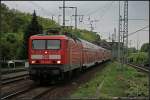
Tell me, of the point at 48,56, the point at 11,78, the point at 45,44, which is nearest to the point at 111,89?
the point at 48,56

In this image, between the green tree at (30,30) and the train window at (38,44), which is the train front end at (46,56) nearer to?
the train window at (38,44)

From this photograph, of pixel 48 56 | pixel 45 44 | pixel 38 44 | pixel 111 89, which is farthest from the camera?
pixel 38 44

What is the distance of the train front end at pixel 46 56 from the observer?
23500 mm

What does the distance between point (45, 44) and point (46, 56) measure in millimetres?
783

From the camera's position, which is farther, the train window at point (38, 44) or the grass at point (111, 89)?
the train window at point (38, 44)

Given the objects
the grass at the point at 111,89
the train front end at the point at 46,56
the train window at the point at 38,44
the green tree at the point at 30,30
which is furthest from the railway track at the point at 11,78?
the green tree at the point at 30,30

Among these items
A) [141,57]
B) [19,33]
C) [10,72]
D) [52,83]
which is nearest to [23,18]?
[19,33]

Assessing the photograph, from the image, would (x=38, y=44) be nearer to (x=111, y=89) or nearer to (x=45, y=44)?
(x=45, y=44)

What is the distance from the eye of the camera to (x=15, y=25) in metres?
62.6

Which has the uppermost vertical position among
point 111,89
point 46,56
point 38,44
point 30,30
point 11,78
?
point 30,30

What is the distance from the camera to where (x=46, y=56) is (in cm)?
2375

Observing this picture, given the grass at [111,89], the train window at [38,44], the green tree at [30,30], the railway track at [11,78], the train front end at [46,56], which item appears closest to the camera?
the grass at [111,89]

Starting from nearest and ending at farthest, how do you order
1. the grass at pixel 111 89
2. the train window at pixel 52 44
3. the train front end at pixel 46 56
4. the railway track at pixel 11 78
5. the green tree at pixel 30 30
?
the grass at pixel 111 89 → the train front end at pixel 46 56 → the train window at pixel 52 44 → the railway track at pixel 11 78 → the green tree at pixel 30 30

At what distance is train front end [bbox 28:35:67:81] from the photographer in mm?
23500
